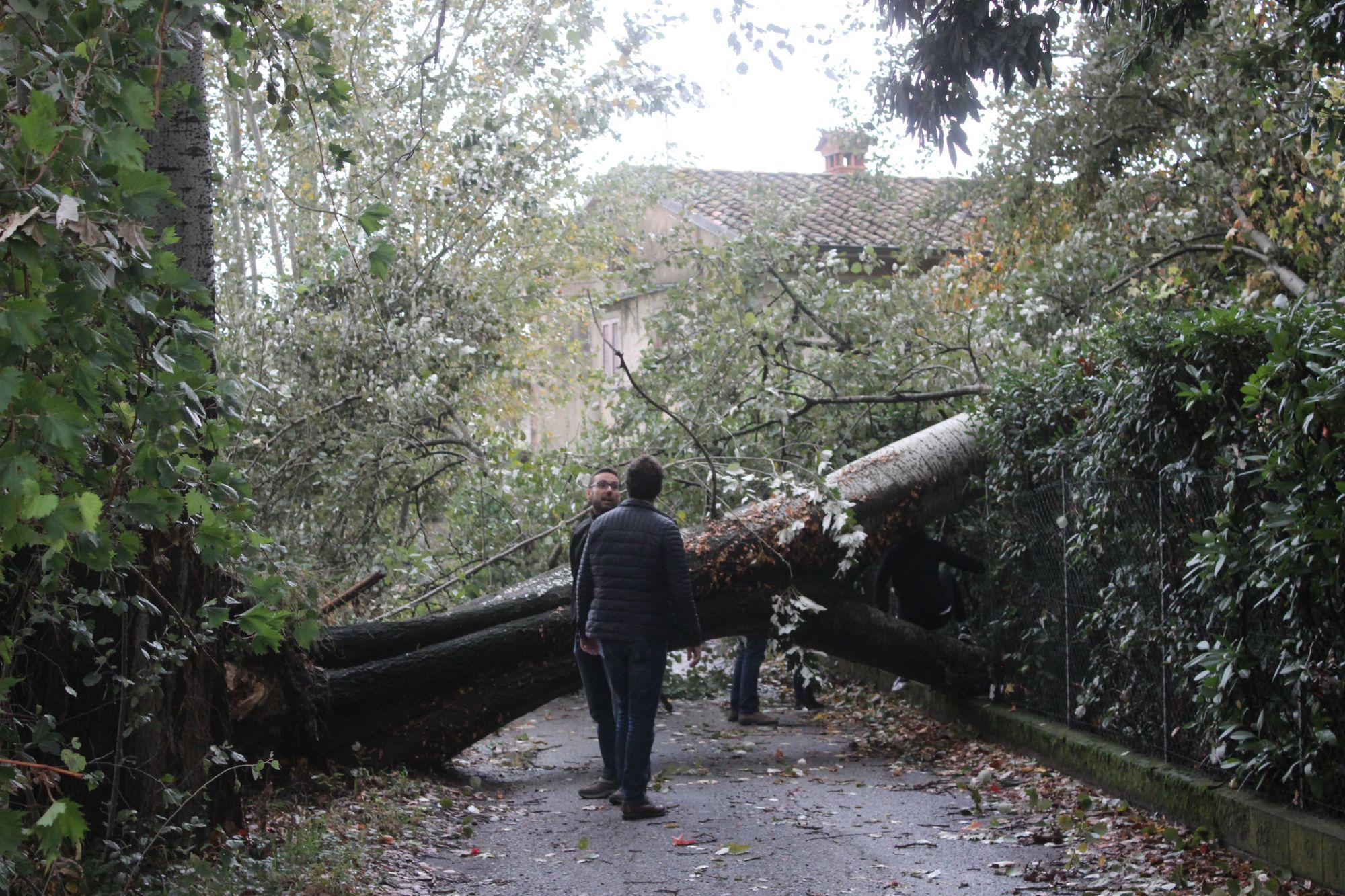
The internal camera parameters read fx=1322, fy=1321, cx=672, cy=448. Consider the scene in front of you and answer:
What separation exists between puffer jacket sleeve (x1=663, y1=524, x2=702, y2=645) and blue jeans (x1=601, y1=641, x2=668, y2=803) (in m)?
0.20

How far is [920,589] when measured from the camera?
35.9 ft

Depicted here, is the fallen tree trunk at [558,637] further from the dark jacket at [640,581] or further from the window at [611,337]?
the window at [611,337]

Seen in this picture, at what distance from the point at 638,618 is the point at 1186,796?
10.3 ft

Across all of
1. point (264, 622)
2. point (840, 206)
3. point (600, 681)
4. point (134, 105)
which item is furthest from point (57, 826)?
point (840, 206)

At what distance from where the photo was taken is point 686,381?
12344mm

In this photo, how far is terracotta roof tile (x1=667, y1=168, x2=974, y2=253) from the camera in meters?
16.8

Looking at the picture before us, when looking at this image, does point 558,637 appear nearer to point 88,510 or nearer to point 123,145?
point 123,145

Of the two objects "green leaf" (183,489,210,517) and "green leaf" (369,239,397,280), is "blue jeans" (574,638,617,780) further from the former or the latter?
"green leaf" (183,489,210,517)

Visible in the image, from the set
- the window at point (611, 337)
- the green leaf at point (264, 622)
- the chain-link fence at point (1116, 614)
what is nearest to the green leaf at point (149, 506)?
the green leaf at point (264, 622)

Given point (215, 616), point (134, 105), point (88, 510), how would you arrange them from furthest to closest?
point (215, 616) < point (134, 105) < point (88, 510)

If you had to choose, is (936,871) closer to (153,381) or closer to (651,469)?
(651,469)

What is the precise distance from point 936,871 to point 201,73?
5.17m

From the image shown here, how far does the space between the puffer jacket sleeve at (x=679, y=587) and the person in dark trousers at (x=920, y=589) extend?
3.36 m

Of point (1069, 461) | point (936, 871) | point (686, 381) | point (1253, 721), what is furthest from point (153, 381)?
point (686, 381)
